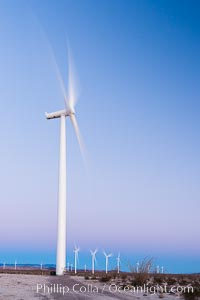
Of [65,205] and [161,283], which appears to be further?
[65,205]

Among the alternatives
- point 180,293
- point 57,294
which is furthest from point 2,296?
point 180,293

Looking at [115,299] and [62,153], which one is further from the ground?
[62,153]

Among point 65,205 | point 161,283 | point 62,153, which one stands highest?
point 62,153

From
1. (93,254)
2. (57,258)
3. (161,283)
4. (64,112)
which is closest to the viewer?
(161,283)

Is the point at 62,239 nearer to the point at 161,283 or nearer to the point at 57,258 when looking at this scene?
the point at 57,258

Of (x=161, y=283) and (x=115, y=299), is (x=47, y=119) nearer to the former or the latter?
(x=161, y=283)

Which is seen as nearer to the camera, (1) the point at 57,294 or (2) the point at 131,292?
(1) the point at 57,294

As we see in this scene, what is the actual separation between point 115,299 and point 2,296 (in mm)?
5775

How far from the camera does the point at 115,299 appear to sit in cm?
2172

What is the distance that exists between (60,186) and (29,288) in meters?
16.8

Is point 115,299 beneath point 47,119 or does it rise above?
beneath

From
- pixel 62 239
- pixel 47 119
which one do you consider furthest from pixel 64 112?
pixel 62 239

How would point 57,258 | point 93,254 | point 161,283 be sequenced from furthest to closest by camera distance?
point 93,254, point 57,258, point 161,283

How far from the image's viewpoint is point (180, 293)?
2534cm
